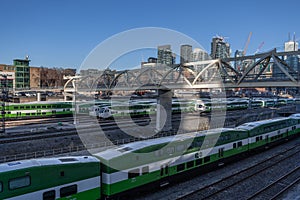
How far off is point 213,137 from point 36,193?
13659 millimetres

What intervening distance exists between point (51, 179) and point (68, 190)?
107cm

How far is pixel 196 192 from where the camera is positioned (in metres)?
16.6

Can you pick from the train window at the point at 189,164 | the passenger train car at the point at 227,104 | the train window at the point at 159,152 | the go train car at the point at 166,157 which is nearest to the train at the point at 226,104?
the passenger train car at the point at 227,104

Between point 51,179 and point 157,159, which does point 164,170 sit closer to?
point 157,159

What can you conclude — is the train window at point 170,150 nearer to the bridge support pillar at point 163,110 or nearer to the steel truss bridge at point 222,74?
the steel truss bridge at point 222,74

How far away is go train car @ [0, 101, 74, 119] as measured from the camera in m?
45.4

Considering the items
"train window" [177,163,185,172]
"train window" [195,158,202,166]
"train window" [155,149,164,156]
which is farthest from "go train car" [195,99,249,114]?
"train window" [155,149,164,156]

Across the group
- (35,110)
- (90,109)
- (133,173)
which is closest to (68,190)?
(133,173)

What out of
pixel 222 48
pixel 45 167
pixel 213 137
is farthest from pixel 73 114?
pixel 222 48

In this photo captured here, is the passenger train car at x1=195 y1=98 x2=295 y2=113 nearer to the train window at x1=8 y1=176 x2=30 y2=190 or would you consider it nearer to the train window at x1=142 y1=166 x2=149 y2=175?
the train window at x1=142 y1=166 x2=149 y2=175

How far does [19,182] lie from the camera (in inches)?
428

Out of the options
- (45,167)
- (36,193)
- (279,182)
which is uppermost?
(45,167)

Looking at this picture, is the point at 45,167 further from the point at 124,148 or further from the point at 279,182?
the point at 279,182

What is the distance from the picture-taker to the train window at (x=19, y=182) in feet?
35.0
